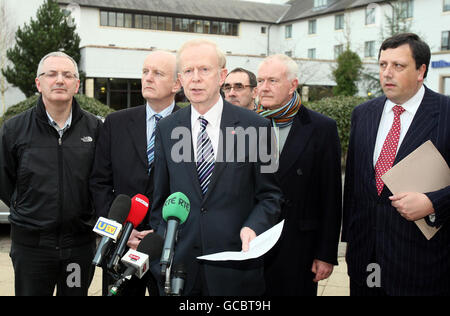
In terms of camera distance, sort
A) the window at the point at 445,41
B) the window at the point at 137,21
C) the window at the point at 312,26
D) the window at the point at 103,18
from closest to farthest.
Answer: the window at the point at 445,41, the window at the point at 103,18, the window at the point at 137,21, the window at the point at 312,26

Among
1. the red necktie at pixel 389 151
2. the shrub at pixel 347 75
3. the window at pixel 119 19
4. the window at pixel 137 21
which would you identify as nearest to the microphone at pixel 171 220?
the red necktie at pixel 389 151

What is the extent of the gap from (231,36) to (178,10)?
6373mm

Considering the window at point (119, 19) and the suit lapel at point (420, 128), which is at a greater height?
the window at point (119, 19)

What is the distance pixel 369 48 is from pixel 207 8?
1771 centimetres

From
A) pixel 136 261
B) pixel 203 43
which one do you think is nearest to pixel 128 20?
pixel 203 43

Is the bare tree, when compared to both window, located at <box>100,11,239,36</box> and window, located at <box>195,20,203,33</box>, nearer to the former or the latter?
window, located at <box>100,11,239,36</box>

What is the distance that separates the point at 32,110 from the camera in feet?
12.8

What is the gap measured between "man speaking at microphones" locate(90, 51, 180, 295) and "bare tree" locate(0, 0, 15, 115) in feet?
114

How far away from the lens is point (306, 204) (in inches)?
150

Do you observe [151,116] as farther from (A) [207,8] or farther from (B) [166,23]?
(A) [207,8]

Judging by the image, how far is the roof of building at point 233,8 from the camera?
44375 millimetres

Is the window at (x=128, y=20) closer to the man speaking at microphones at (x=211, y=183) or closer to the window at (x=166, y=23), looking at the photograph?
the window at (x=166, y=23)
